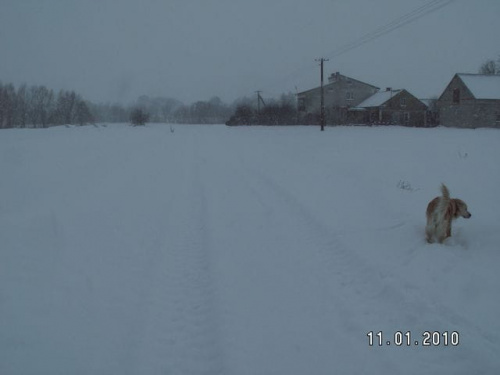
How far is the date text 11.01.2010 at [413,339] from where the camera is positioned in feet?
12.5

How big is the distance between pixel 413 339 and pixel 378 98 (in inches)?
2292

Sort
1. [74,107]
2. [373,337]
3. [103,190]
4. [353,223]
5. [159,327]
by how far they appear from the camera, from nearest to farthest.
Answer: [373,337] → [159,327] → [353,223] → [103,190] → [74,107]

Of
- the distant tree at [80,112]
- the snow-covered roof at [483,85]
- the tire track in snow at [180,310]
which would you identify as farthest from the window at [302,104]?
the distant tree at [80,112]

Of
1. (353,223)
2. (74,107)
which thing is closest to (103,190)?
(353,223)

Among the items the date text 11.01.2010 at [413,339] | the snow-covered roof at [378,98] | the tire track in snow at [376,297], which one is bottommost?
the date text 11.01.2010 at [413,339]

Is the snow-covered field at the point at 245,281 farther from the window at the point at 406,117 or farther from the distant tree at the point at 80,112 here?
the distant tree at the point at 80,112

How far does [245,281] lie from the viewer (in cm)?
532

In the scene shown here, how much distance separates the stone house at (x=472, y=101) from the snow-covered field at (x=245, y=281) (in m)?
39.6

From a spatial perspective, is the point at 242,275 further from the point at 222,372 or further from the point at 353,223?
the point at 353,223

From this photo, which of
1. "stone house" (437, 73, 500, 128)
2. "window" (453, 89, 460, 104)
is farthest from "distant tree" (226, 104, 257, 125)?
"window" (453, 89, 460, 104)

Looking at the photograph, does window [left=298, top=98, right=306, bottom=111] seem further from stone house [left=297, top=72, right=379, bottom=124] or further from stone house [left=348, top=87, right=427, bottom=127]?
stone house [left=348, top=87, right=427, bottom=127]

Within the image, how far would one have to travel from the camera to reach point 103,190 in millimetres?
10609

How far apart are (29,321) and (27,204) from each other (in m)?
5.46

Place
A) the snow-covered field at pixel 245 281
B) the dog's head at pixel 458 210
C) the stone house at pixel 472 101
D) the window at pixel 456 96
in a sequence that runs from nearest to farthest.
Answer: the snow-covered field at pixel 245 281 → the dog's head at pixel 458 210 → the stone house at pixel 472 101 → the window at pixel 456 96
